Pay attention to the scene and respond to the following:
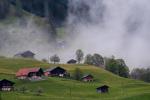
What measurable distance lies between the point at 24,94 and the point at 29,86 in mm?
22393

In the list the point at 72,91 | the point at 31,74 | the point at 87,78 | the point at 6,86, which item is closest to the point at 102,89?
the point at 72,91

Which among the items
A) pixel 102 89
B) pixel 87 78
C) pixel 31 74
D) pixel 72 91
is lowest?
pixel 72 91

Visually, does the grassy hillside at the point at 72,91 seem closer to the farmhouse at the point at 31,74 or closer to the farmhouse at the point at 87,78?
the farmhouse at the point at 31,74

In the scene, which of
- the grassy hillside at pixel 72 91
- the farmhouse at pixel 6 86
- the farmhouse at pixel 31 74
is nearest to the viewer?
the grassy hillside at pixel 72 91

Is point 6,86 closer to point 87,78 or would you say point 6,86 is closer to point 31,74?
point 31,74

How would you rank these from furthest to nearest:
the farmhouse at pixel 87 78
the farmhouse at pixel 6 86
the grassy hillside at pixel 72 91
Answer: the farmhouse at pixel 87 78, the farmhouse at pixel 6 86, the grassy hillside at pixel 72 91

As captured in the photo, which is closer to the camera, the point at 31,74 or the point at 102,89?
the point at 102,89

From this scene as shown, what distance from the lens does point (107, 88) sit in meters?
170

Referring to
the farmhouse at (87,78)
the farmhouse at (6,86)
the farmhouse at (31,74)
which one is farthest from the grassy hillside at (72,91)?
the farmhouse at (6,86)

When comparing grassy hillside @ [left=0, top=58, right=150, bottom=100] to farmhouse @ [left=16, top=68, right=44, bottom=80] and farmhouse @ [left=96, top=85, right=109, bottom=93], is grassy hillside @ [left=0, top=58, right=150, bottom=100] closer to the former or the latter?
farmhouse @ [left=96, top=85, right=109, bottom=93]

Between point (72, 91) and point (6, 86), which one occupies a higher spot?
point (6, 86)

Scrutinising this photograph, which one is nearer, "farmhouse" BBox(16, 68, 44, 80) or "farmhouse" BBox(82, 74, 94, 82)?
"farmhouse" BBox(16, 68, 44, 80)

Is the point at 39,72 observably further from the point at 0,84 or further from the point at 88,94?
the point at 88,94

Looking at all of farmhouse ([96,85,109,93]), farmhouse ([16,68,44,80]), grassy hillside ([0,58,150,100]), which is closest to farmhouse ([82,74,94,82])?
grassy hillside ([0,58,150,100])
